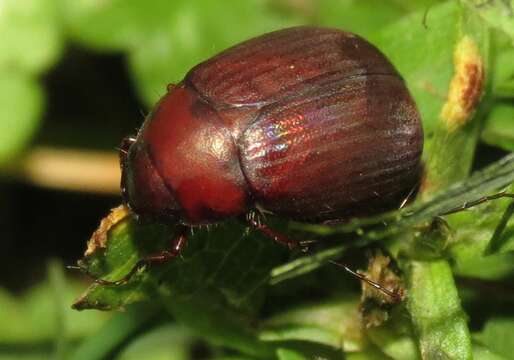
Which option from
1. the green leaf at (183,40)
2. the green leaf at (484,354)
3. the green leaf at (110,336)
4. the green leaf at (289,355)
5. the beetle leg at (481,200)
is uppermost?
the green leaf at (183,40)

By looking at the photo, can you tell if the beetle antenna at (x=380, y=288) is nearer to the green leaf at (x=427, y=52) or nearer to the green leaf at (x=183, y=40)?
the green leaf at (x=427, y=52)

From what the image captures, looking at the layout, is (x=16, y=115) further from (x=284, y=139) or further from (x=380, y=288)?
(x=380, y=288)

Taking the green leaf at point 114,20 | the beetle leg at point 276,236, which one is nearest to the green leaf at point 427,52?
the beetle leg at point 276,236

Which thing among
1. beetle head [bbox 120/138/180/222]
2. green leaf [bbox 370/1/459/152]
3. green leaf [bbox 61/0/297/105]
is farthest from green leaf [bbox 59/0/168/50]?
green leaf [bbox 370/1/459/152]

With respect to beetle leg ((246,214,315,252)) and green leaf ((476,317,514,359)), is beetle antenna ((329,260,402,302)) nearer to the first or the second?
beetle leg ((246,214,315,252))

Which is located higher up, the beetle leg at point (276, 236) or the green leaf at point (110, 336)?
the beetle leg at point (276, 236)

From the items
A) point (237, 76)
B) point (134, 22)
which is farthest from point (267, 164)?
point (134, 22)
